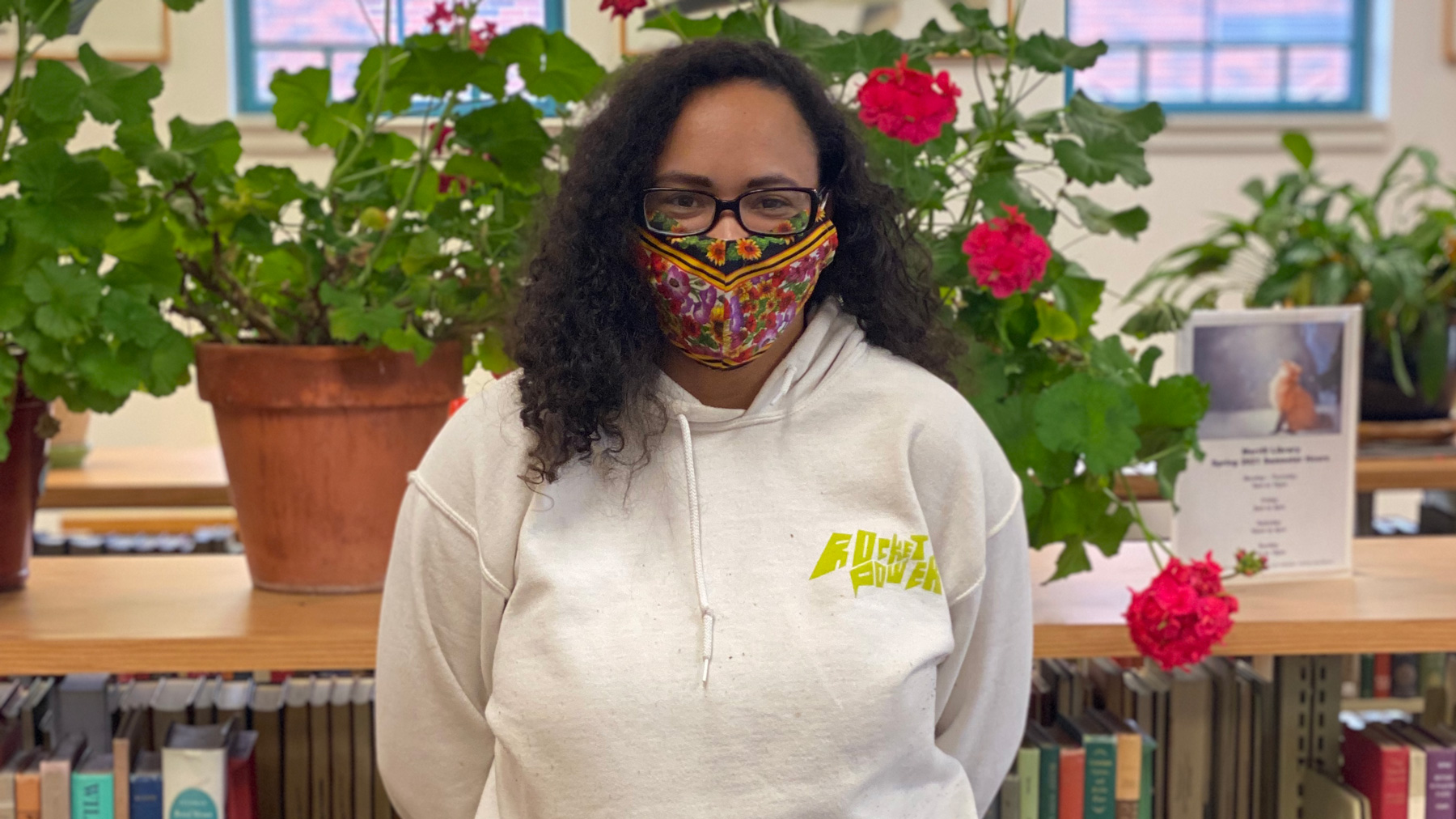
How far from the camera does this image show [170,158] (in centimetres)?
130

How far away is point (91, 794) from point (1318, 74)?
4.72 metres

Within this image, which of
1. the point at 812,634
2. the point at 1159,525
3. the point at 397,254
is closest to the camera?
the point at 812,634

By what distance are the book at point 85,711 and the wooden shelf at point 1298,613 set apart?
38.1 inches

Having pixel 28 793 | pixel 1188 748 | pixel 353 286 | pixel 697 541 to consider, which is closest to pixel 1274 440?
pixel 1188 748

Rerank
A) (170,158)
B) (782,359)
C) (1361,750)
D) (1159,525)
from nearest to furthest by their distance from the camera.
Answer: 1. (782,359)
2. (170,158)
3. (1361,750)
4. (1159,525)

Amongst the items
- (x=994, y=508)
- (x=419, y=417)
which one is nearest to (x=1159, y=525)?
(x=994, y=508)

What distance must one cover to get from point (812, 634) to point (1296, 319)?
812 mm

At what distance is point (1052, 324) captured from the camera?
1447 mm

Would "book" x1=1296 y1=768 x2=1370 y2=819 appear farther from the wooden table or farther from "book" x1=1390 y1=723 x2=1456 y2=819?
the wooden table

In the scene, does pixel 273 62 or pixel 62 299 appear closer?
pixel 62 299

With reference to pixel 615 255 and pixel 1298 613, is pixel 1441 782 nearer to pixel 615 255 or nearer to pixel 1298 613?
pixel 1298 613

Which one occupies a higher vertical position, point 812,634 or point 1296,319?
point 1296,319

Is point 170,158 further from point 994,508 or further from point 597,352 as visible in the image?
point 994,508

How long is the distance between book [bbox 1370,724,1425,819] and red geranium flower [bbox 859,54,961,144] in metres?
0.86
